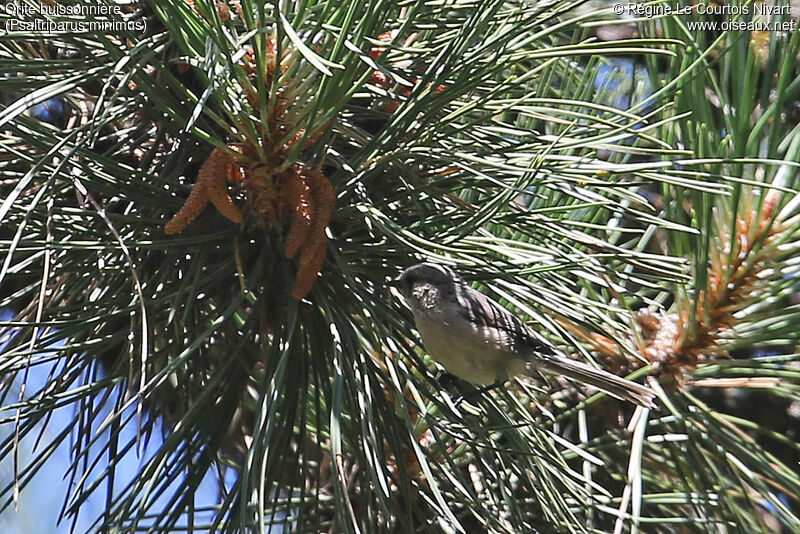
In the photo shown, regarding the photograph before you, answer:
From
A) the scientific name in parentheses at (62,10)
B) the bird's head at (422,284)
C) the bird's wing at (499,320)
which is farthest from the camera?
the bird's wing at (499,320)

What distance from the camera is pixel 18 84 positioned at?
1006 millimetres

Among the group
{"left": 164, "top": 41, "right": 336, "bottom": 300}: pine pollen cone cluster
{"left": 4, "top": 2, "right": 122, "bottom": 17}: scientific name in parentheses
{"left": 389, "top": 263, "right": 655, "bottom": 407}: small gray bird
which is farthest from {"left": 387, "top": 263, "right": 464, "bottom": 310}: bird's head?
{"left": 4, "top": 2, "right": 122, "bottom": 17}: scientific name in parentheses

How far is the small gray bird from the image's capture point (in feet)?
3.84

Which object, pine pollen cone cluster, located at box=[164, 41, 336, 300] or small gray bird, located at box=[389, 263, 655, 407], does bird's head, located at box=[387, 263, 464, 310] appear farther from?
pine pollen cone cluster, located at box=[164, 41, 336, 300]

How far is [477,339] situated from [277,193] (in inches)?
17.9

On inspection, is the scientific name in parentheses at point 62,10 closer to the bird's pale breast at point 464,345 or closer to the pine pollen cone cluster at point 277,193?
the pine pollen cone cluster at point 277,193

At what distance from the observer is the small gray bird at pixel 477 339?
117cm

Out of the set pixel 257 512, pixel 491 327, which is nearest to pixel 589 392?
pixel 491 327

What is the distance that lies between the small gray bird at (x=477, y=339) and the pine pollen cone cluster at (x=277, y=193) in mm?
172

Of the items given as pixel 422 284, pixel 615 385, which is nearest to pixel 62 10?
pixel 422 284

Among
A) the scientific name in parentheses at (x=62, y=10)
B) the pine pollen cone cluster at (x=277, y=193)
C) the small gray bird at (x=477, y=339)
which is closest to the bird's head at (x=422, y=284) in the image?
the small gray bird at (x=477, y=339)

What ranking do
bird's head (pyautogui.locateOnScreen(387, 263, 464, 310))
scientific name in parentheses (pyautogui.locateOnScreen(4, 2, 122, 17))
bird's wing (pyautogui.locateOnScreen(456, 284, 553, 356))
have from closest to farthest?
scientific name in parentheses (pyautogui.locateOnScreen(4, 2, 122, 17)) < bird's head (pyautogui.locateOnScreen(387, 263, 464, 310)) < bird's wing (pyautogui.locateOnScreen(456, 284, 553, 356))

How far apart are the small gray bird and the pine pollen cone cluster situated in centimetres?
17

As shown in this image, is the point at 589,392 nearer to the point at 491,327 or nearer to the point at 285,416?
the point at 491,327
